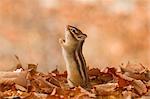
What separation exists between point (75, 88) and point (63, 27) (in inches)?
43.0

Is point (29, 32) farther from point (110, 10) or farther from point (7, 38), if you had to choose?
point (110, 10)

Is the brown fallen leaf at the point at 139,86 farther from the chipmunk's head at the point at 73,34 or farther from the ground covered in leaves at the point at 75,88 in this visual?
the chipmunk's head at the point at 73,34

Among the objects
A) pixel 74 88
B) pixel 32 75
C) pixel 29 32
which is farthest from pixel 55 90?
pixel 29 32

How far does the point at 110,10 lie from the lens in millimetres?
A: 2205

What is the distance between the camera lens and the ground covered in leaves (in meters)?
1.09

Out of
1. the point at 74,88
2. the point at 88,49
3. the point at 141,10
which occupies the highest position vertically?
the point at 141,10

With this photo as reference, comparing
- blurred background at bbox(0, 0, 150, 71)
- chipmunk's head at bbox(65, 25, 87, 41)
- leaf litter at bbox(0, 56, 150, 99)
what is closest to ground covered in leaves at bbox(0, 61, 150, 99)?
leaf litter at bbox(0, 56, 150, 99)

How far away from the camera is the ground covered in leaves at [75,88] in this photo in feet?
3.59

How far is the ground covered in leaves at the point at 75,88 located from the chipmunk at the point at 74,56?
0.03 m

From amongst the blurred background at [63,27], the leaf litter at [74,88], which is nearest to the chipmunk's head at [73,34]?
the leaf litter at [74,88]

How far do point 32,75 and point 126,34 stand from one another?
3.44 feet

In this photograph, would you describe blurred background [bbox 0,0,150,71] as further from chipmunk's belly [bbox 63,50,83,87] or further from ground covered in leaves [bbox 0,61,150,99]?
chipmunk's belly [bbox 63,50,83,87]

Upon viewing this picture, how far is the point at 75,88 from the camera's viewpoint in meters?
1.10

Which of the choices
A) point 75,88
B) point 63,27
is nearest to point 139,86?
point 75,88
